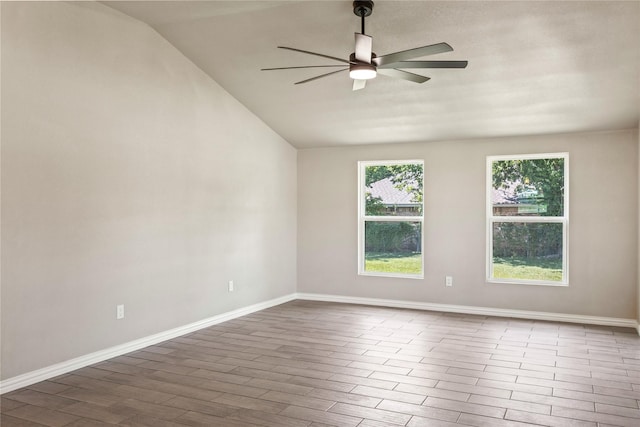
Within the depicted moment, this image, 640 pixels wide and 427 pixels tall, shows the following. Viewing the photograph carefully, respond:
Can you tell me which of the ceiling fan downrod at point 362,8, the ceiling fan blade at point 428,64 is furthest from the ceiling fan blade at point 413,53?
the ceiling fan downrod at point 362,8

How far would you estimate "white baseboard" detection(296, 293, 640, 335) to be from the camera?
5688 millimetres

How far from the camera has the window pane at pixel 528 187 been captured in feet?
19.8

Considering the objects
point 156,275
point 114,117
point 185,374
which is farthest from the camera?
point 156,275

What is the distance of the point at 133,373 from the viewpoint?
3975mm

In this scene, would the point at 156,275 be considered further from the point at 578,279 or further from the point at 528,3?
the point at 578,279

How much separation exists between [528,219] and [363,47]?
3692 millimetres

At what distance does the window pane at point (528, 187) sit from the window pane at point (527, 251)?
0.18 metres

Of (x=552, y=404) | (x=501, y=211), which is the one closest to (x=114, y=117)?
(x=552, y=404)

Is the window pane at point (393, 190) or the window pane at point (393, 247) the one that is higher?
the window pane at point (393, 190)

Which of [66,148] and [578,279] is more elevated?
[66,148]

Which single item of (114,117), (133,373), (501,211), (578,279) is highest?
(114,117)

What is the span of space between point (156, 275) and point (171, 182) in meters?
0.92

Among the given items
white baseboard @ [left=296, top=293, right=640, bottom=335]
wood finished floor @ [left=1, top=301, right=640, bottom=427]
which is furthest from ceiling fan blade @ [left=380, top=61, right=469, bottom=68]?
white baseboard @ [left=296, top=293, right=640, bottom=335]

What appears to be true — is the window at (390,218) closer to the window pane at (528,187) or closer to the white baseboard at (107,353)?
the window pane at (528,187)
